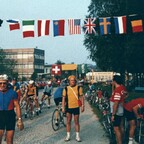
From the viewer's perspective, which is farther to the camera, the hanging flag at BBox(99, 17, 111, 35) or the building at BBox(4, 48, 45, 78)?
the building at BBox(4, 48, 45, 78)

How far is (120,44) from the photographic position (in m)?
38.8

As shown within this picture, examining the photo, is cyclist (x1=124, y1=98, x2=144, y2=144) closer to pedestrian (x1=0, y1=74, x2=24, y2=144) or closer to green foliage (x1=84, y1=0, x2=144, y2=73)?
pedestrian (x1=0, y1=74, x2=24, y2=144)

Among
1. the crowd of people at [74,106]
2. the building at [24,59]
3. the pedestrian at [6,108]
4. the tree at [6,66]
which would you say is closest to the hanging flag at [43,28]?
the crowd of people at [74,106]

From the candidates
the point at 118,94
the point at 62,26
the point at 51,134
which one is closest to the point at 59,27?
the point at 62,26

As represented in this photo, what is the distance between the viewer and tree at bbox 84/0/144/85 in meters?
33.8

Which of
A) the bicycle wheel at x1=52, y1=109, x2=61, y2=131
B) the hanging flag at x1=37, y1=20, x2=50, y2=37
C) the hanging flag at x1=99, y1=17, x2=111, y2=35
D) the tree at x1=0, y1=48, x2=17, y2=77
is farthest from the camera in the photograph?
the tree at x1=0, y1=48, x2=17, y2=77

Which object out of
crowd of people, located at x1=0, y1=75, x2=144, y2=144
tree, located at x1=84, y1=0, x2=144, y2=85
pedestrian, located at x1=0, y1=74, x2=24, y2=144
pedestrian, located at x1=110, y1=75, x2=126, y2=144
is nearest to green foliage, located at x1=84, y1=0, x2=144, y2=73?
tree, located at x1=84, y1=0, x2=144, y2=85

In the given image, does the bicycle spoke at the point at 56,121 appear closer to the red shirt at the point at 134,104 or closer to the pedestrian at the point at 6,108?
the red shirt at the point at 134,104

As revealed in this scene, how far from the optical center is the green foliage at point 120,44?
111 ft

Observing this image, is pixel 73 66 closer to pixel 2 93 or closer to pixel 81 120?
pixel 81 120

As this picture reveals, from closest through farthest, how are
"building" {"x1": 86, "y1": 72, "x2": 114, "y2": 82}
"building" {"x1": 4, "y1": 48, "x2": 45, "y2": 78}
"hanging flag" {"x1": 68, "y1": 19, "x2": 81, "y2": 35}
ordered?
"hanging flag" {"x1": 68, "y1": 19, "x2": 81, "y2": 35} → "building" {"x1": 86, "y1": 72, "x2": 114, "y2": 82} → "building" {"x1": 4, "y1": 48, "x2": 45, "y2": 78}

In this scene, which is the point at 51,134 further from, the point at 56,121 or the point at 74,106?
the point at 74,106

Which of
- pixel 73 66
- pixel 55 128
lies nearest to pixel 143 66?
pixel 73 66

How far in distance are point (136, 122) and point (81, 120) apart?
5.31 m
